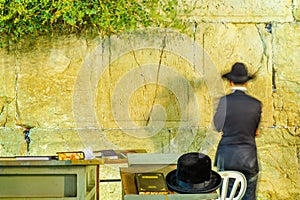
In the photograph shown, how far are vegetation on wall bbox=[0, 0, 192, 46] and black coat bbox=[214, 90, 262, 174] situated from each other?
1.47 meters

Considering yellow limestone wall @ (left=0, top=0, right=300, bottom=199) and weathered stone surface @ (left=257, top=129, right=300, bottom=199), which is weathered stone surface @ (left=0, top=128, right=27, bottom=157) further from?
weathered stone surface @ (left=257, top=129, right=300, bottom=199)

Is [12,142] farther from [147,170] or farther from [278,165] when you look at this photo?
[278,165]

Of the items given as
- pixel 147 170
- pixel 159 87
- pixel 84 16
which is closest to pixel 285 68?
pixel 159 87

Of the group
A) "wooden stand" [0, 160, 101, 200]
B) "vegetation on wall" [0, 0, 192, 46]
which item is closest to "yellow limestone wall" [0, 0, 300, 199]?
"vegetation on wall" [0, 0, 192, 46]

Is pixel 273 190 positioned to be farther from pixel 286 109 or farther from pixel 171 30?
pixel 171 30

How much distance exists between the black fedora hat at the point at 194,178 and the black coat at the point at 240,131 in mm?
1780

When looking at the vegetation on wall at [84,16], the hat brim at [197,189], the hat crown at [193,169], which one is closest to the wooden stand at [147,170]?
the hat brim at [197,189]

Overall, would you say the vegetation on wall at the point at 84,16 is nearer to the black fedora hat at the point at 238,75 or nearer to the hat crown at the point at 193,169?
the black fedora hat at the point at 238,75

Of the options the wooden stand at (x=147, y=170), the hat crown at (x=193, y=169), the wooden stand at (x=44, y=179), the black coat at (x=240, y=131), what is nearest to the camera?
the wooden stand at (x=147, y=170)

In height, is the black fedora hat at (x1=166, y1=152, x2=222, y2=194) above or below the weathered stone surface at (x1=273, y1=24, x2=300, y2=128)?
below

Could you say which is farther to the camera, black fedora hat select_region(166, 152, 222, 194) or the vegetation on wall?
the vegetation on wall

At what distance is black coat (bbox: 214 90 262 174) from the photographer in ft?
17.0

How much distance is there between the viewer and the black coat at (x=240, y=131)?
5.18 m

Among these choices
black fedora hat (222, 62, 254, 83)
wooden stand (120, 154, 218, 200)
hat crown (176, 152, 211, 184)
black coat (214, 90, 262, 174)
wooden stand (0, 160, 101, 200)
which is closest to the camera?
wooden stand (120, 154, 218, 200)
